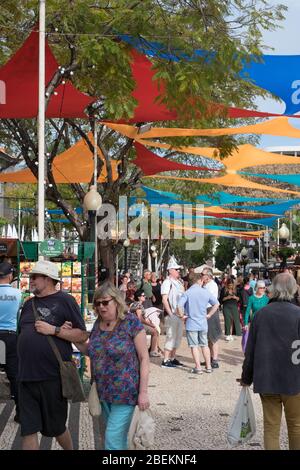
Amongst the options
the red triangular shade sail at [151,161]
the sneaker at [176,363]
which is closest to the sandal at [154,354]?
the sneaker at [176,363]

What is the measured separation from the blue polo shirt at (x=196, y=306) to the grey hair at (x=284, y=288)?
6.80m

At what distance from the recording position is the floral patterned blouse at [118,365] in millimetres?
5688

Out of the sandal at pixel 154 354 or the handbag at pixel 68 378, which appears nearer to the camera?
the handbag at pixel 68 378

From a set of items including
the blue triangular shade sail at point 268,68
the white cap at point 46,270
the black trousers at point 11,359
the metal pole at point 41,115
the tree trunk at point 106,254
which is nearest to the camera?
the white cap at point 46,270

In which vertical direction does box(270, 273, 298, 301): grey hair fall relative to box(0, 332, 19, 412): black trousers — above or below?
above

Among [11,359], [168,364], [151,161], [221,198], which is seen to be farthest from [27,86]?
[221,198]

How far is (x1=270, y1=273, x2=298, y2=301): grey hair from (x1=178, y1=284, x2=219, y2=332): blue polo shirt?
6.80 m

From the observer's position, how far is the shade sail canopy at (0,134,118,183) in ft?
76.2

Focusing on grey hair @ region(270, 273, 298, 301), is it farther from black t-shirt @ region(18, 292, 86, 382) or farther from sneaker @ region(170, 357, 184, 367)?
sneaker @ region(170, 357, 184, 367)

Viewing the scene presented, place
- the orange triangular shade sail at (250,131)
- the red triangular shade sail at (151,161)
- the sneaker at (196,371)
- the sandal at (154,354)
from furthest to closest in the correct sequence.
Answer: the red triangular shade sail at (151,161) < the orange triangular shade sail at (250,131) < the sandal at (154,354) < the sneaker at (196,371)

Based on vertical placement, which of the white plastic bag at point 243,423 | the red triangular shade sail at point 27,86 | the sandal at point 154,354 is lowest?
the sandal at point 154,354

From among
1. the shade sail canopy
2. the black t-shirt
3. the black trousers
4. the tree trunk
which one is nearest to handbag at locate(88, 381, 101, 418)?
the black t-shirt

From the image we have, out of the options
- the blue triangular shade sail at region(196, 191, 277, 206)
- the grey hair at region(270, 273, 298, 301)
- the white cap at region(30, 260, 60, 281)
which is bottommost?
the grey hair at region(270, 273, 298, 301)

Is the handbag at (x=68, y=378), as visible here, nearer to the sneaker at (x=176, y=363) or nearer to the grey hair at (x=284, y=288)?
the grey hair at (x=284, y=288)
